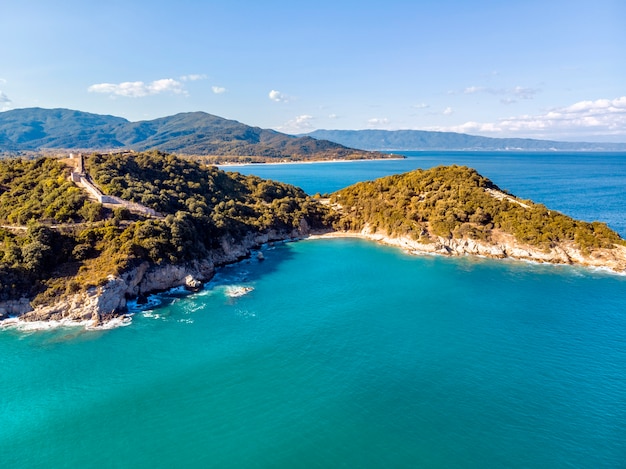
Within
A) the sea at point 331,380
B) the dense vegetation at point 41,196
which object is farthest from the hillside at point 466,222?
the dense vegetation at point 41,196

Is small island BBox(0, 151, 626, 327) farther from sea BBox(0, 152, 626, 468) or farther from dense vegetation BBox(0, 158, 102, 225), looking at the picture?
sea BBox(0, 152, 626, 468)

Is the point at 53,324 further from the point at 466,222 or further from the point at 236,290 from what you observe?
the point at 466,222

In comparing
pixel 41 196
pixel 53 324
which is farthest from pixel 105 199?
pixel 53 324

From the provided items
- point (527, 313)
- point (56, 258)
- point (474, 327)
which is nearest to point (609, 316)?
point (527, 313)

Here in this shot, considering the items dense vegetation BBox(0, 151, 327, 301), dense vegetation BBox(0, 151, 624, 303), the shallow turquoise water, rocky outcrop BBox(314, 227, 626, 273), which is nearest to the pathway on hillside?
dense vegetation BBox(0, 151, 624, 303)

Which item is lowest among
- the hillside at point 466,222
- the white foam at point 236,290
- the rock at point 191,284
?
the white foam at point 236,290

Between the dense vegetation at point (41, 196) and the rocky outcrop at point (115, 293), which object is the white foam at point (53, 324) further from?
the dense vegetation at point (41, 196)
